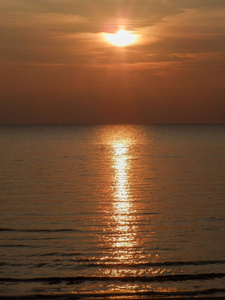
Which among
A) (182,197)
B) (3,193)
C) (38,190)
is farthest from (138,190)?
(3,193)

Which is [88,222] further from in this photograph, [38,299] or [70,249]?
[38,299]

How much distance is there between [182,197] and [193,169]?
60.4 ft

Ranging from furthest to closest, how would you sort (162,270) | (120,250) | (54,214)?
(54,214) → (120,250) → (162,270)

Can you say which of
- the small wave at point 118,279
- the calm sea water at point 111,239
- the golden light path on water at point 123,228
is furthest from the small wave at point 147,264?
the small wave at point 118,279

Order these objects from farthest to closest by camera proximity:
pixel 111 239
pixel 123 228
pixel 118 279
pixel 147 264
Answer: pixel 123 228
pixel 111 239
pixel 147 264
pixel 118 279

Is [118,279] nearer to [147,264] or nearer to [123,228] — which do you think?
[147,264]

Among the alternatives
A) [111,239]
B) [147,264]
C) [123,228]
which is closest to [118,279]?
[147,264]

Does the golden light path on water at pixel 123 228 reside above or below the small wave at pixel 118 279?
above

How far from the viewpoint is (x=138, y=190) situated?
34844 mm

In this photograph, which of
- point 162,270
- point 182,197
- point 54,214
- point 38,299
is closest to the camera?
point 38,299

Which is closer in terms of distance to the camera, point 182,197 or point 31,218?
point 31,218

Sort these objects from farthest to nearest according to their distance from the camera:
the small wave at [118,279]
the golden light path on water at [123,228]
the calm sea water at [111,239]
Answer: the golden light path on water at [123,228] < the small wave at [118,279] < the calm sea water at [111,239]

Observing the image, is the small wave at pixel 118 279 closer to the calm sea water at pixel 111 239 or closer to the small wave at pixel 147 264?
the calm sea water at pixel 111 239

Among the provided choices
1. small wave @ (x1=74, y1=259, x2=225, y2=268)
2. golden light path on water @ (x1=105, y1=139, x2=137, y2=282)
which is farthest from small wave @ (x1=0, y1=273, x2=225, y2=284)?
small wave @ (x1=74, y1=259, x2=225, y2=268)
